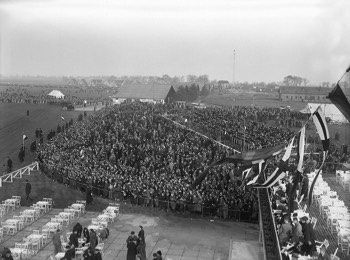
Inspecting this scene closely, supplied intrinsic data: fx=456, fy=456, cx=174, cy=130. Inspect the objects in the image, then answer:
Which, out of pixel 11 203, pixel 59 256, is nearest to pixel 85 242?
pixel 59 256

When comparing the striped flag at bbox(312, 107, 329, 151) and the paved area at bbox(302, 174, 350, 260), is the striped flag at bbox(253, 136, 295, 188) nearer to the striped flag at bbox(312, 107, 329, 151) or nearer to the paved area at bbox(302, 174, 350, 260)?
the striped flag at bbox(312, 107, 329, 151)

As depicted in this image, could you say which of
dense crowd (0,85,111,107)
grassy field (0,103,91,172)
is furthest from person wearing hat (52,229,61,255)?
dense crowd (0,85,111,107)

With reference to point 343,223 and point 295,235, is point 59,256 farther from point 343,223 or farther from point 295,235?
point 343,223

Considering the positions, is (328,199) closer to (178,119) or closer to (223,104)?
(178,119)

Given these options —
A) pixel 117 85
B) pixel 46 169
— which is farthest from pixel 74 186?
pixel 117 85

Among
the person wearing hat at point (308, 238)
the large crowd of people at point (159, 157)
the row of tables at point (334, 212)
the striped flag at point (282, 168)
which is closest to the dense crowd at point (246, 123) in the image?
the large crowd of people at point (159, 157)
